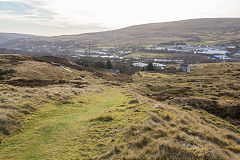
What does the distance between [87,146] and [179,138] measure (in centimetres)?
447

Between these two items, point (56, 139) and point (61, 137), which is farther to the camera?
point (61, 137)

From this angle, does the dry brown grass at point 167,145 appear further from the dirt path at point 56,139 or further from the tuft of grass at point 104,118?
the tuft of grass at point 104,118

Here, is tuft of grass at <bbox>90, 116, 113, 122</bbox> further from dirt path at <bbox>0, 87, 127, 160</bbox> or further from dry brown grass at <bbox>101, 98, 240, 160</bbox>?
dry brown grass at <bbox>101, 98, 240, 160</bbox>

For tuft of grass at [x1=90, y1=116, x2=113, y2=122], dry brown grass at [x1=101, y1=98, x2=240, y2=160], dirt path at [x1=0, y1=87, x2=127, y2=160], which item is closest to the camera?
dry brown grass at [x1=101, y1=98, x2=240, y2=160]

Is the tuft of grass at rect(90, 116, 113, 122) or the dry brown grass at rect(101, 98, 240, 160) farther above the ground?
the dry brown grass at rect(101, 98, 240, 160)

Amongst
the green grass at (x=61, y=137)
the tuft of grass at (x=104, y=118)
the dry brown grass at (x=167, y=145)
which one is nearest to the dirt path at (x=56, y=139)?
the green grass at (x=61, y=137)

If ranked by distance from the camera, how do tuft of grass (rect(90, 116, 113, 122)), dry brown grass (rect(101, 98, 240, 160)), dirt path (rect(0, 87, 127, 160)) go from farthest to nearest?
1. tuft of grass (rect(90, 116, 113, 122))
2. dirt path (rect(0, 87, 127, 160))
3. dry brown grass (rect(101, 98, 240, 160))

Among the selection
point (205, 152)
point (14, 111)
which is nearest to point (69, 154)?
point (205, 152)

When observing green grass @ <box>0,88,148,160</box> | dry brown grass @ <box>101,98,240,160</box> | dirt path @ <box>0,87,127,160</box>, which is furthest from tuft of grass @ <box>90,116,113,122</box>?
dry brown grass @ <box>101,98,240,160</box>

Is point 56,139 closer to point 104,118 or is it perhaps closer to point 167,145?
point 104,118

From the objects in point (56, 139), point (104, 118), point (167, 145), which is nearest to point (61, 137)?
point (56, 139)

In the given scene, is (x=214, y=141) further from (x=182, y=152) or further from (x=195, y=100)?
(x=195, y=100)

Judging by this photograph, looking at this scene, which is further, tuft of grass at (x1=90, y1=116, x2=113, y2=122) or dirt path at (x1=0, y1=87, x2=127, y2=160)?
tuft of grass at (x1=90, y1=116, x2=113, y2=122)

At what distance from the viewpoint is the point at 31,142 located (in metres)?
8.77
